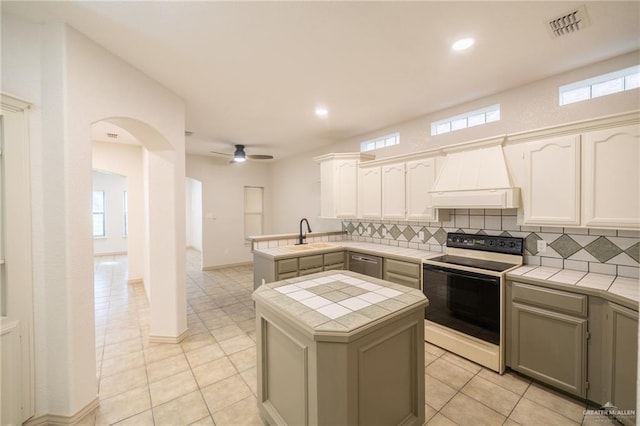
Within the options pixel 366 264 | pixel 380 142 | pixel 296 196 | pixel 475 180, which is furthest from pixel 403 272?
pixel 296 196

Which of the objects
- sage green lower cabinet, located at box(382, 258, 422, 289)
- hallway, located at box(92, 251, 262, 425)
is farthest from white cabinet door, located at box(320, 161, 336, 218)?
hallway, located at box(92, 251, 262, 425)

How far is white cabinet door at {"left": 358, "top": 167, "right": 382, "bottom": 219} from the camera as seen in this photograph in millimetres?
3900

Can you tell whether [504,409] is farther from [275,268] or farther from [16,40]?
[16,40]

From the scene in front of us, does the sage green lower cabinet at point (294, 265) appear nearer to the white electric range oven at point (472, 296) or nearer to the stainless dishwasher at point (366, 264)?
the stainless dishwasher at point (366, 264)

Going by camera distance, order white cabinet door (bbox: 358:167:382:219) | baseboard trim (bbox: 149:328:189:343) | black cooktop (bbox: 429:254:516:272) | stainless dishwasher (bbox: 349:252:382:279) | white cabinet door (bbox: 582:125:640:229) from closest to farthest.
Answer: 1. white cabinet door (bbox: 582:125:640:229)
2. black cooktop (bbox: 429:254:516:272)
3. baseboard trim (bbox: 149:328:189:343)
4. stainless dishwasher (bbox: 349:252:382:279)
5. white cabinet door (bbox: 358:167:382:219)

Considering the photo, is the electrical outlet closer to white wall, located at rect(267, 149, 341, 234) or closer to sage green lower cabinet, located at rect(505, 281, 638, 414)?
sage green lower cabinet, located at rect(505, 281, 638, 414)

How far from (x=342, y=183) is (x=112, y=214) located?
8.12 meters

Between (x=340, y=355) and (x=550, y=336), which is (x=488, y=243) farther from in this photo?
(x=340, y=355)

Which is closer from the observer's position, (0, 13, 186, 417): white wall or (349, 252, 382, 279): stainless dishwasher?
(0, 13, 186, 417): white wall

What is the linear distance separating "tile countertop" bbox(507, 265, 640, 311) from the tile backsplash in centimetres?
10

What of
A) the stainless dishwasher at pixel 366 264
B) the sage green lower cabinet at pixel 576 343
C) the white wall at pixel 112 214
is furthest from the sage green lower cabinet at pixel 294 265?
the white wall at pixel 112 214

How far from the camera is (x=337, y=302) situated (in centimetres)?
158

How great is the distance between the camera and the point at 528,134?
242 cm

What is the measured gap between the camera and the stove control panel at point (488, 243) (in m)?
2.70
